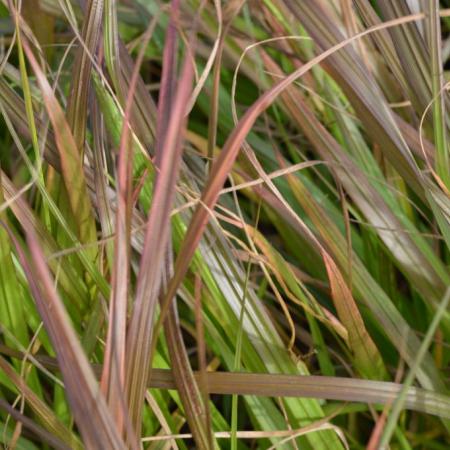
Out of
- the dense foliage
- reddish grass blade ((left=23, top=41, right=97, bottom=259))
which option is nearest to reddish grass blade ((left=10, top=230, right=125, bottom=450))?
the dense foliage

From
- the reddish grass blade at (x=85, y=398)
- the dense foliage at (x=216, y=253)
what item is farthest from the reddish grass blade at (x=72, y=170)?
the reddish grass blade at (x=85, y=398)

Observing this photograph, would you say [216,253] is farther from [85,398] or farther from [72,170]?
[85,398]

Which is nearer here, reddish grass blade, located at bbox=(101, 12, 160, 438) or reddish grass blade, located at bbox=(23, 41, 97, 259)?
reddish grass blade, located at bbox=(101, 12, 160, 438)

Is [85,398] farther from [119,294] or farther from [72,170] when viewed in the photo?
[72,170]

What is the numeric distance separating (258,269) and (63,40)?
379mm

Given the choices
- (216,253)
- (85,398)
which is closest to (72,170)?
(216,253)

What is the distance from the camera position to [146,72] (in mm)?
1020

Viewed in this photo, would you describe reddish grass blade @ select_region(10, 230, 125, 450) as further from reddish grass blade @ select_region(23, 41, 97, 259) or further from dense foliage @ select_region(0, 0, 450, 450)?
reddish grass blade @ select_region(23, 41, 97, 259)

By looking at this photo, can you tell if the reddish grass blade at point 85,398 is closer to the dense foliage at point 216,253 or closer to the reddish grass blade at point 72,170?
the dense foliage at point 216,253

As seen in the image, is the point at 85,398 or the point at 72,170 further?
the point at 72,170

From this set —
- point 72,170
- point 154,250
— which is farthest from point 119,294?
point 72,170

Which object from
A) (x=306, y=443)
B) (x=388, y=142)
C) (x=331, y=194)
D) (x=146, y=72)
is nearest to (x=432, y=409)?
(x=306, y=443)

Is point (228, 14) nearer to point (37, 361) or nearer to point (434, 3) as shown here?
point (434, 3)

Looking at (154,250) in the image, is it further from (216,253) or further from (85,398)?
(216,253)
